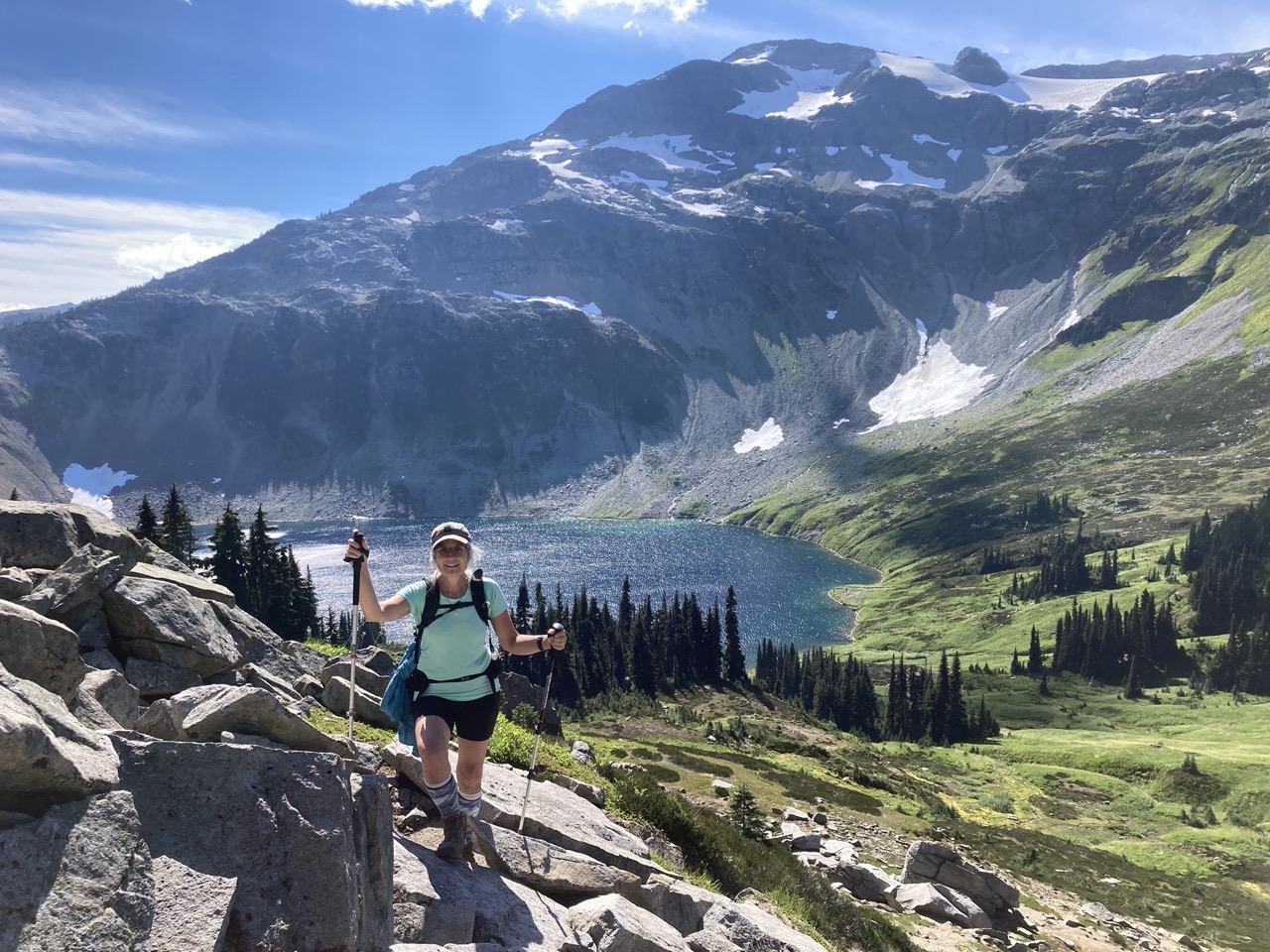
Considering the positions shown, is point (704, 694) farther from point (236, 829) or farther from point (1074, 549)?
point (1074, 549)

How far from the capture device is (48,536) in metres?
14.3

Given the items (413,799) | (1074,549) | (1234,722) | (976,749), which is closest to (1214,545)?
(1074,549)

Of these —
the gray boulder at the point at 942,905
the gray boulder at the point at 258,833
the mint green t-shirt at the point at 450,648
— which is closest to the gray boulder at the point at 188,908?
the gray boulder at the point at 258,833

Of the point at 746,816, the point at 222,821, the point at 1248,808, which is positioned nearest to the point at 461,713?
the point at 222,821

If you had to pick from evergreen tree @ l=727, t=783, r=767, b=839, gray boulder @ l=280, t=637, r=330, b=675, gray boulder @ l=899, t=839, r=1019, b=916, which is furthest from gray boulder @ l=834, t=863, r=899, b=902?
gray boulder @ l=280, t=637, r=330, b=675

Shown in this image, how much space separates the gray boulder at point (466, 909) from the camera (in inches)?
308

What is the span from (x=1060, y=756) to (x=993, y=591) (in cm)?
11536

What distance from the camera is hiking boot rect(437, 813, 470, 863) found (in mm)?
9188

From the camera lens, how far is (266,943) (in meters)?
5.95

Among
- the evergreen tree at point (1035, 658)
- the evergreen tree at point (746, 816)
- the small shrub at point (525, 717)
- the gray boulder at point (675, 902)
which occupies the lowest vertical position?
the evergreen tree at point (1035, 658)

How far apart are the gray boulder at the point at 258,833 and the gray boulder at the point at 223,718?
5.68 ft

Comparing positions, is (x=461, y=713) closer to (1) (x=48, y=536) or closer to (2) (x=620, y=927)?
(2) (x=620, y=927)

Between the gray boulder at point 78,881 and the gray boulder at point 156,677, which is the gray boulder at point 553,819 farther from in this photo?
the gray boulder at point 78,881

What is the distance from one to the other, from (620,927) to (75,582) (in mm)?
10209
